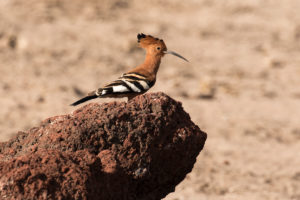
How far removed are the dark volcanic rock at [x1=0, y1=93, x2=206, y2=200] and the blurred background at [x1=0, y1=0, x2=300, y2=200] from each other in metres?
2.37

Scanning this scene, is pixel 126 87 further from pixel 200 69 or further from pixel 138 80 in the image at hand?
pixel 200 69

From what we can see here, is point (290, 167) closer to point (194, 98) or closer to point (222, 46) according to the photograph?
point (194, 98)

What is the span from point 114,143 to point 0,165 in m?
0.84

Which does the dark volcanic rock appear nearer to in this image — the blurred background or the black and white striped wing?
the black and white striped wing

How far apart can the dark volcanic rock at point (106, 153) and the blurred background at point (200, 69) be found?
7.79 ft

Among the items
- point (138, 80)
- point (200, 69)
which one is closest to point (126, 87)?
point (138, 80)

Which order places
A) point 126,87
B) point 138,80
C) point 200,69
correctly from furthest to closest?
point 200,69 → point 138,80 → point 126,87

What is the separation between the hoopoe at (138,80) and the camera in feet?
18.3

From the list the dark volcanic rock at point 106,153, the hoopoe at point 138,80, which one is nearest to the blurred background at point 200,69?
the hoopoe at point 138,80

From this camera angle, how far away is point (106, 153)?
4211mm

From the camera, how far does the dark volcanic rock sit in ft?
12.4

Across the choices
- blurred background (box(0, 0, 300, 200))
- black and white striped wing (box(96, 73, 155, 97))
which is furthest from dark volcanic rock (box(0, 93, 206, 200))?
blurred background (box(0, 0, 300, 200))

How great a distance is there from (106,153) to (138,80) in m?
1.58

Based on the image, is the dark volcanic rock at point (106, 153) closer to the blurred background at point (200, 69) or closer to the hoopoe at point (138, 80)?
the hoopoe at point (138, 80)
